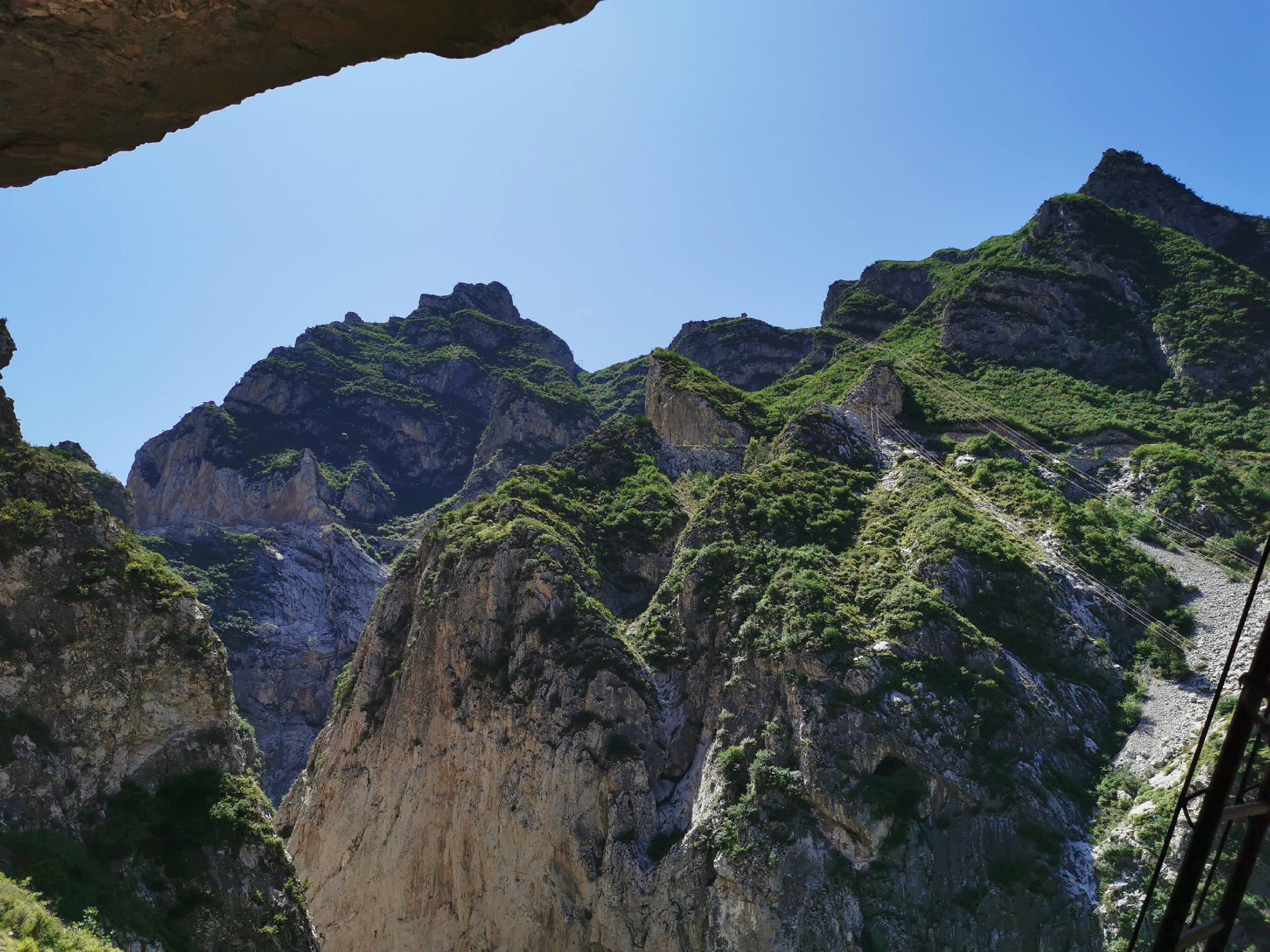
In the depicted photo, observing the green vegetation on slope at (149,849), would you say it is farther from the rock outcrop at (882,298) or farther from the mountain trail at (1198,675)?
the rock outcrop at (882,298)

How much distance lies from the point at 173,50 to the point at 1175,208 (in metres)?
91.6

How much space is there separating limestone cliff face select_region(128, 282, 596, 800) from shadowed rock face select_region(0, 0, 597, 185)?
77.2m

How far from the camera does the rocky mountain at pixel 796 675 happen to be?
1035 inches

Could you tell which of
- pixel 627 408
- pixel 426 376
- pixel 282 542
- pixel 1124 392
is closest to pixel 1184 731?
pixel 1124 392

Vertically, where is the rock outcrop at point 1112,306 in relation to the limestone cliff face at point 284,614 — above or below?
above

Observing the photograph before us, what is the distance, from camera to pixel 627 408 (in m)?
121

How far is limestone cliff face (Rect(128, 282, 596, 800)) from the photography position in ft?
272

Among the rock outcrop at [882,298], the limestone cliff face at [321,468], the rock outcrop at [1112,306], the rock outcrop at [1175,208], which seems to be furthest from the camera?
the rock outcrop at [882,298]

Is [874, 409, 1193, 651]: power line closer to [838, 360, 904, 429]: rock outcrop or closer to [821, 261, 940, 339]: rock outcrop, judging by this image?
[838, 360, 904, 429]: rock outcrop

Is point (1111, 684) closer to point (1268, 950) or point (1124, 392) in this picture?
point (1268, 950)

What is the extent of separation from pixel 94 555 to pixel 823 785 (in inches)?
903

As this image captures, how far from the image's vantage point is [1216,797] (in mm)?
4793

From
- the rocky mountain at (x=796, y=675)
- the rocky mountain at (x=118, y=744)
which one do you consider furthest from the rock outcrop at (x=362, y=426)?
the rocky mountain at (x=118, y=744)

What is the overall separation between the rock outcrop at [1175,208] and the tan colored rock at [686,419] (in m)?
43.9
